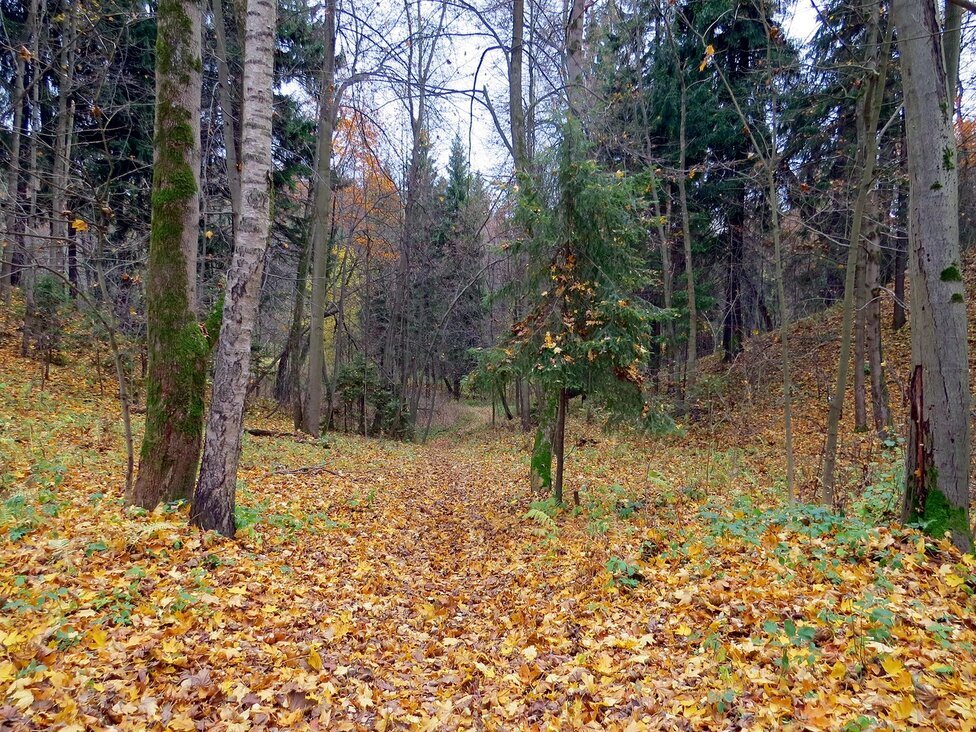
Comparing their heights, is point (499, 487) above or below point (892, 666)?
below

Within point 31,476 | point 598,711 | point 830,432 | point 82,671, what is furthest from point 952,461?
point 31,476

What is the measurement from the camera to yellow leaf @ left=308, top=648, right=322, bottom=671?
389 cm

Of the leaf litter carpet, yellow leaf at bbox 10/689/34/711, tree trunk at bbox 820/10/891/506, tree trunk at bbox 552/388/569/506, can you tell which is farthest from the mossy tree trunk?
tree trunk at bbox 820/10/891/506

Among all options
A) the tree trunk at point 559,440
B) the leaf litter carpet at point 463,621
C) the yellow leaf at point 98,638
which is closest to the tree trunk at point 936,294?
the leaf litter carpet at point 463,621

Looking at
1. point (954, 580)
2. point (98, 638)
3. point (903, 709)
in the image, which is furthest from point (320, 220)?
point (903, 709)

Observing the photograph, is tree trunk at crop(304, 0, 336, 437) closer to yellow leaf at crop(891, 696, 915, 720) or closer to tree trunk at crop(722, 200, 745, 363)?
tree trunk at crop(722, 200, 745, 363)

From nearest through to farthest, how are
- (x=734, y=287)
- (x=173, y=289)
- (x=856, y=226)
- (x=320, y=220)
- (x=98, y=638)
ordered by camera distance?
(x=98, y=638) → (x=173, y=289) → (x=856, y=226) → (x=320, y=220) → (x=734, y=287)

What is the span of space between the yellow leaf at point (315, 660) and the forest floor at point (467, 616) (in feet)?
0.11

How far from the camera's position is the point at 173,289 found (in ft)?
19.4

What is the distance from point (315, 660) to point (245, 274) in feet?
12.4

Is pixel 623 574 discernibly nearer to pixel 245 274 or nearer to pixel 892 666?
pixel 892 666

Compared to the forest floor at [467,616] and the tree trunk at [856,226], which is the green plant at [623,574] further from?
the tree trunk at [856,226]

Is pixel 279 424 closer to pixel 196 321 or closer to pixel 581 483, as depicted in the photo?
pixel 581 483

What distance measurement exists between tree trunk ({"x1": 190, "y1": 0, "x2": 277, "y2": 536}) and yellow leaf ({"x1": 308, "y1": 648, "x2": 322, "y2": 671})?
7.84 ft
